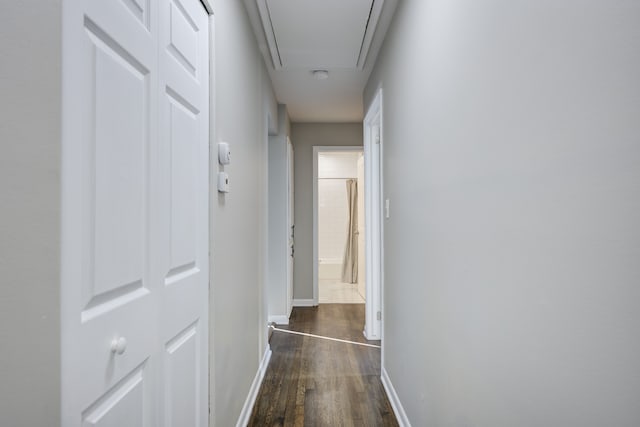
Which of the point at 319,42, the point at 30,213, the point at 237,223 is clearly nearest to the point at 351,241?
the point at 319,42

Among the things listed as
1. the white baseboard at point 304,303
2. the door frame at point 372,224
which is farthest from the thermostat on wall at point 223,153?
the white baseboard at point 304,303

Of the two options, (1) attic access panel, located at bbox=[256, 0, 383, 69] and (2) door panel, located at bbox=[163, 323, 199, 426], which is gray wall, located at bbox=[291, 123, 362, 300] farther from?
(2) door panel, located at bbox=[163, 323, 199, 426]

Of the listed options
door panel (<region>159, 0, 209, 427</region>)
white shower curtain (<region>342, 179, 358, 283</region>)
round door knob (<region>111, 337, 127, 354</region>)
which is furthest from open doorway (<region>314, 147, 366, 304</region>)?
round door knob (<region>111, 337, 127, 354</region>)

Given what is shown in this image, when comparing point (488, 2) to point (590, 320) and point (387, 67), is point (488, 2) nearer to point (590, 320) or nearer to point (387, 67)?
point (590, 320)

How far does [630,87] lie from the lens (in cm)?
60

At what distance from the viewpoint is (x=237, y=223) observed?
2.04 meters

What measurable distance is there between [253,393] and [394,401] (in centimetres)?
89

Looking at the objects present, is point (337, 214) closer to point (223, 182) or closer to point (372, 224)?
point (372, 224)

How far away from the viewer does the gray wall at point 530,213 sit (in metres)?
0.63

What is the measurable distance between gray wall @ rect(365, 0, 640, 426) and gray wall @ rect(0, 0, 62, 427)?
929mm

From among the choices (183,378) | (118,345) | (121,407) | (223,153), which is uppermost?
(223,153)

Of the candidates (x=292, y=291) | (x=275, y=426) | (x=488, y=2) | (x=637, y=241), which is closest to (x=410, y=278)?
(x=275, y=426)

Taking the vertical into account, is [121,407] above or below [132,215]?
below

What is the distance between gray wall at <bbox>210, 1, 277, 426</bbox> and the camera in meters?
1.67
